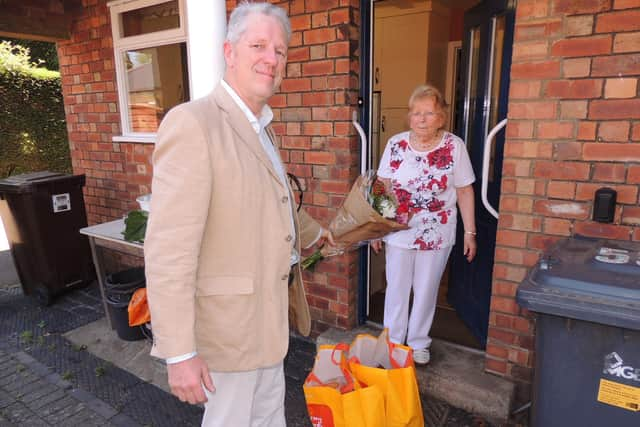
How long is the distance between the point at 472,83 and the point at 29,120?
35.8ft

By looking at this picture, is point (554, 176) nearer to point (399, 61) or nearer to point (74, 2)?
point (399, 61)

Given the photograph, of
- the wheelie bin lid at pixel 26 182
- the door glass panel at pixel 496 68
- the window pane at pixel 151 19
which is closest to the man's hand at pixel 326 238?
the door glass panel at pixel 496 68

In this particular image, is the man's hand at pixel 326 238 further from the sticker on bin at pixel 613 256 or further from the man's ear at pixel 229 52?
the sticker on bin at pixel 613 256

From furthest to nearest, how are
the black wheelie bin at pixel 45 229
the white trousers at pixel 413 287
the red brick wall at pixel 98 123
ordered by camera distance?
the red brick wall at pixel 98 123
the black wheelie bin at pixel 45 229
the white trousers at pixel 413 287

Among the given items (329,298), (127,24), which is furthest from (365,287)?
(127,24)

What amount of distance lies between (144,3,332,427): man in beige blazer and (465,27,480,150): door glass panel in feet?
6.90

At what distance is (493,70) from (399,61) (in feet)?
10.7

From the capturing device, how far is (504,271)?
8.24 ft

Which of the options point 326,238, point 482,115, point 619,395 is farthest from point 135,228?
point 619,395

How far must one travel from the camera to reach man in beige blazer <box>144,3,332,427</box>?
1318 mm

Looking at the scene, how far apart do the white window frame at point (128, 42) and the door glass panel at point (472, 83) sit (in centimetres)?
233

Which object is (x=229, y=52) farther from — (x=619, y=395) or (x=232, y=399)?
(x=619, y=395)

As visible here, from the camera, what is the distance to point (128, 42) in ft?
13.8

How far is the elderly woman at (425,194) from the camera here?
255 centimetres
